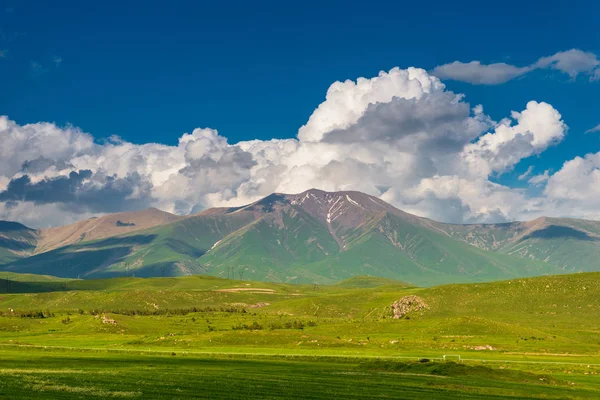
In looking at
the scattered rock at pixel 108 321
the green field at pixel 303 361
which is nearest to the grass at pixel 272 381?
the green field at pixel 303 361

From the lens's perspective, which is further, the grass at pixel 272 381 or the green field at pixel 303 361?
the green field at pixel 303 361

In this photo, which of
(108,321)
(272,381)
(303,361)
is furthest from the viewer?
(108,321)

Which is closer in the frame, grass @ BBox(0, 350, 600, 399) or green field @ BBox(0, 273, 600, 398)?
grass @ BBox(0, 350, 600, 399)

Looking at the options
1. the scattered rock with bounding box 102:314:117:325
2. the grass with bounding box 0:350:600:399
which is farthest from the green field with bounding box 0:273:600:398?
the scattered rock with bounding box 102:314:117:325

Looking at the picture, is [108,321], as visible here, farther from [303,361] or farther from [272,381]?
[272,381]

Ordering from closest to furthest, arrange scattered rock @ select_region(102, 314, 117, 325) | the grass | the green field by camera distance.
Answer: the grass → the green field → scattered rock @ select_region(102, 314, 117, 325)

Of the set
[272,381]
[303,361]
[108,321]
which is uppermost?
[272,381]

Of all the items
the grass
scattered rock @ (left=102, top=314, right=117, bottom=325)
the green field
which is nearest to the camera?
the grass

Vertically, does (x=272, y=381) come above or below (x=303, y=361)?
above

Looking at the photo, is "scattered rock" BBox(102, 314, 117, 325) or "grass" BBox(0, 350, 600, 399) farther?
"scattered rock" BBox(102, 314, 117, 325)

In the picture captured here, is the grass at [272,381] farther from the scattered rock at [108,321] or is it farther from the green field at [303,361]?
the scattered rock at [108,321]

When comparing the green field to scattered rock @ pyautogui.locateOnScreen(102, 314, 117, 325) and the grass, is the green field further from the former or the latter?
scattered rock @ pyautogui.locateOnScreen(102, 314, 117, 325)

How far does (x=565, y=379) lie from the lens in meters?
72.8

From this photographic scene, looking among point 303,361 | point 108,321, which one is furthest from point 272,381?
point 108,321
